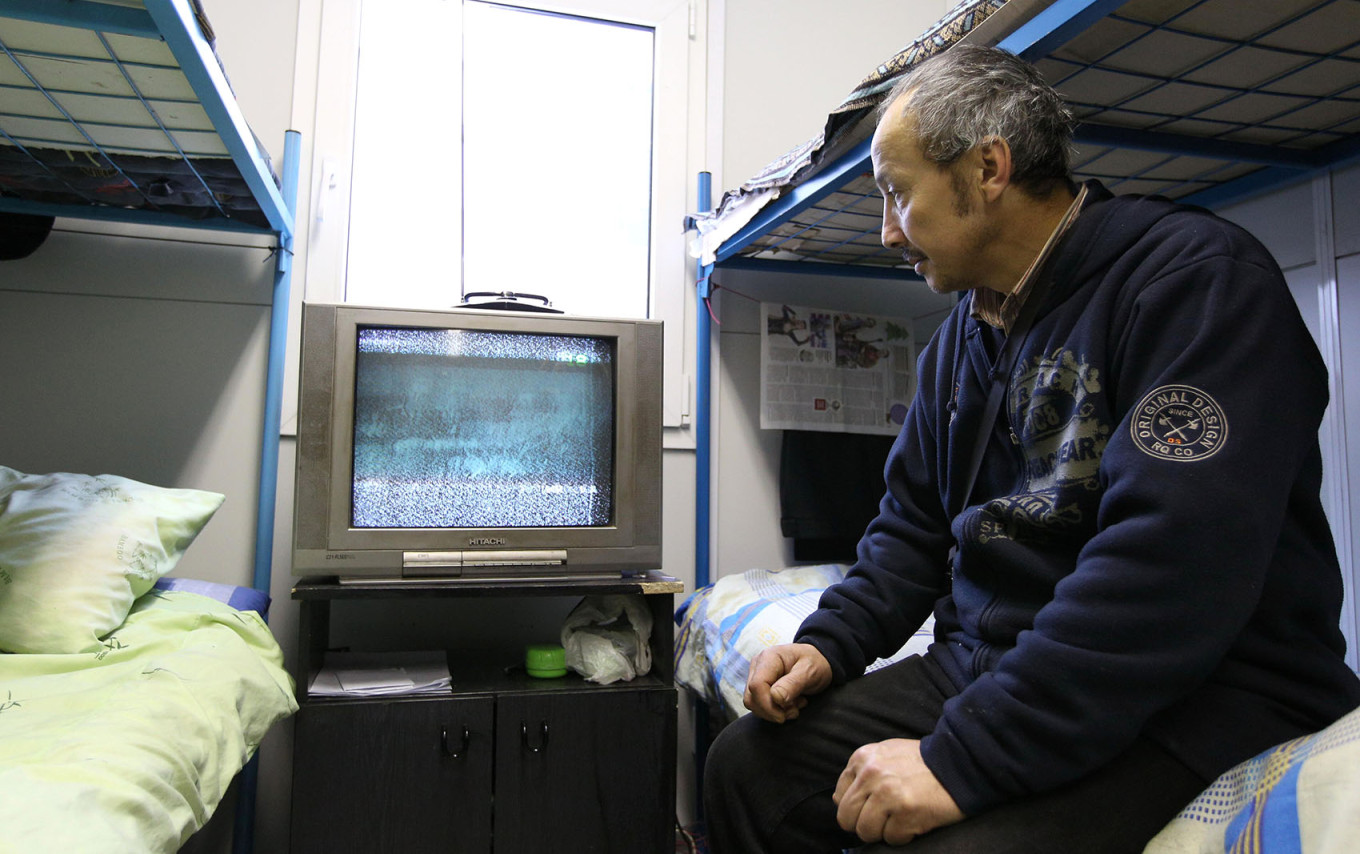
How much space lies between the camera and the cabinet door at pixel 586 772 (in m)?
1.70

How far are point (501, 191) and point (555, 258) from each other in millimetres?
236

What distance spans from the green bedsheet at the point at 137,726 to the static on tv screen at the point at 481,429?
1.33ft

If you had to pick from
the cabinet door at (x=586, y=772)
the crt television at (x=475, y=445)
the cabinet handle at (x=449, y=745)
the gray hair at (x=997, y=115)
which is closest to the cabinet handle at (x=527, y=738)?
the cabinet door at (x=586, y=772)

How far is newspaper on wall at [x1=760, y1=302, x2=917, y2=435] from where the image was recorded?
8.15ft

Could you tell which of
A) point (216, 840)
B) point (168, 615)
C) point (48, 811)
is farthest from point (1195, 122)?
point (216, 840)

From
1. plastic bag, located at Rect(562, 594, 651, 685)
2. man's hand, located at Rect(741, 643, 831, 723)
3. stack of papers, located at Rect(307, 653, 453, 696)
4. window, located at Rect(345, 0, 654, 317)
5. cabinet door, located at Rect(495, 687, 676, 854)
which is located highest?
window, located at Rect(345, 0, 654, 317)

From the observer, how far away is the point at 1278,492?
2.47 ft

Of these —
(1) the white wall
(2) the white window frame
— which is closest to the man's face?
(1) the white wall

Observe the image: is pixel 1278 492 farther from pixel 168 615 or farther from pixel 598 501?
pixel 168 615

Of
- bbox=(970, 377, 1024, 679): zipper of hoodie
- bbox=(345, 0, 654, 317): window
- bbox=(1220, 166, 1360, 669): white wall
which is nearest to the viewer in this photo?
bbox=(970, 377, 1024, 679): zipper of hoodie

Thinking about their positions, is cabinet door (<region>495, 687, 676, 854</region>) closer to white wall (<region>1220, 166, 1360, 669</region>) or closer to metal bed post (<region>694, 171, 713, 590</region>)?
metal bed post (<region>694, 171, 713, 590</region>)

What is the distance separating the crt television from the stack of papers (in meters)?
0.21

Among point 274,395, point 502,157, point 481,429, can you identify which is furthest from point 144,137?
point 502,157

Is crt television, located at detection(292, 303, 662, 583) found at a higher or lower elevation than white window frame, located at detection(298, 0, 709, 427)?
lower
